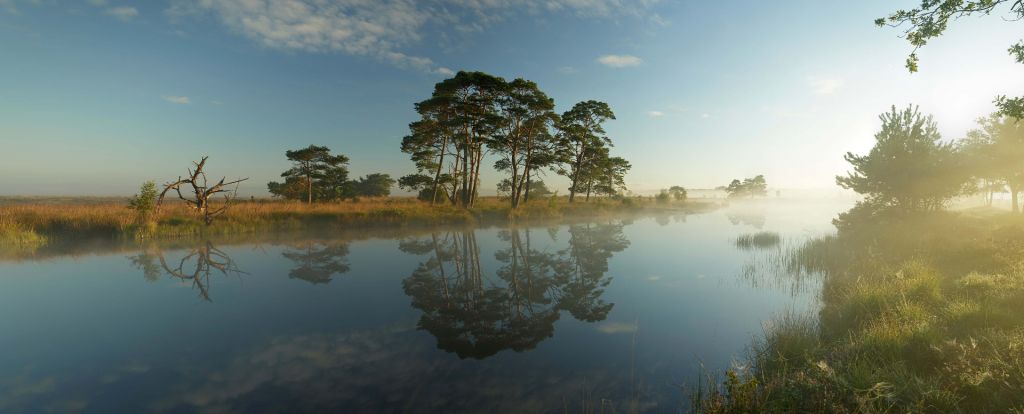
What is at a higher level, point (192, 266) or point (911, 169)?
point (911, 169)

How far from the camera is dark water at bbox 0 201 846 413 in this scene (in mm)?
4930

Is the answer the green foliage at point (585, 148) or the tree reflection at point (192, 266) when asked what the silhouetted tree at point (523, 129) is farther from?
the tree reflection at point (192, 266)

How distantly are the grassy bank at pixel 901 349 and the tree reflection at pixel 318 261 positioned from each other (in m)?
11.5

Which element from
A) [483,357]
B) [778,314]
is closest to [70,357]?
[483,357]

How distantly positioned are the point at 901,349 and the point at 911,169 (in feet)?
78.5

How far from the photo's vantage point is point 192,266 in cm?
1303

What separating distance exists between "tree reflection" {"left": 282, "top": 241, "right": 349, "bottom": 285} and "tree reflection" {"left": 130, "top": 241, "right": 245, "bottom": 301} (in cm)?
198

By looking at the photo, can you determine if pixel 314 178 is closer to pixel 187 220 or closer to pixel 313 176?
pixel 313 176

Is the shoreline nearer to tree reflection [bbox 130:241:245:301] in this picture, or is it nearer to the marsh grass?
the marsh grass

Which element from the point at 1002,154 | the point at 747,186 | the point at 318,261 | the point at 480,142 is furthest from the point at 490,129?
the point at 747,186

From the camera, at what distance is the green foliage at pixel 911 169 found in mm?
20812

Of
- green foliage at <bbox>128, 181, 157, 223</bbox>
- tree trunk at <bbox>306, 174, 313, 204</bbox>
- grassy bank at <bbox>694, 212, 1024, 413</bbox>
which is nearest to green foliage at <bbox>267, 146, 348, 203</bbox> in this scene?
tree trunk at <bbox>306, 174, 313, 204</bbox>

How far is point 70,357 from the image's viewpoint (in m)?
5.97

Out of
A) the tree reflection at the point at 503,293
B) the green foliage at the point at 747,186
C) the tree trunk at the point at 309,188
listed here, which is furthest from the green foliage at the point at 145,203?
the green foliage at the point at 747,186
